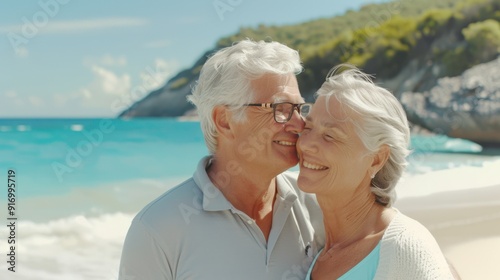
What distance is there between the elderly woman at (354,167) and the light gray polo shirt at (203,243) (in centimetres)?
18

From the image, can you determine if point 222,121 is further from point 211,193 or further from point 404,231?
point 404,231

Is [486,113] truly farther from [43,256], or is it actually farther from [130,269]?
[130,269]

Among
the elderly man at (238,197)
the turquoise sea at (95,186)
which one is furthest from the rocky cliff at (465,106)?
the elderly man at (238,197)

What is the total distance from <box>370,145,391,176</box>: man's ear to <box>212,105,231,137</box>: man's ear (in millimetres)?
659

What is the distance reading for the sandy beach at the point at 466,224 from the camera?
6020mm

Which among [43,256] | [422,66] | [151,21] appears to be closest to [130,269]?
[43,256]

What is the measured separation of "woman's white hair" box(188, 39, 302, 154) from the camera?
103 inches

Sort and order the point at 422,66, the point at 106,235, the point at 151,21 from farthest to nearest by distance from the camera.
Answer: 1. the point at 151,21
2. the point at 422,66
3. the point at 106,235

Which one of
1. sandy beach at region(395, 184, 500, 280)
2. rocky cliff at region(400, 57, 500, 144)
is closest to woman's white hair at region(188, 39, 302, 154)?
sandy beach at region(395, 184, 500, 280)

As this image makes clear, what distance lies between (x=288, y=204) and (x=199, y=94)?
62cm

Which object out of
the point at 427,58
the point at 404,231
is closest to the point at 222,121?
the point at 404,231

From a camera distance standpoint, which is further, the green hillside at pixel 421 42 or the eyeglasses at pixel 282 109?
the green hillside at pixel 421 42

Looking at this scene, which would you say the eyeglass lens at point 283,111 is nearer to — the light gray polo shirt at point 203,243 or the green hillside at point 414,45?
the light gray polo shirt at point 203,243

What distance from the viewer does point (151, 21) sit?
58344 millimetres
